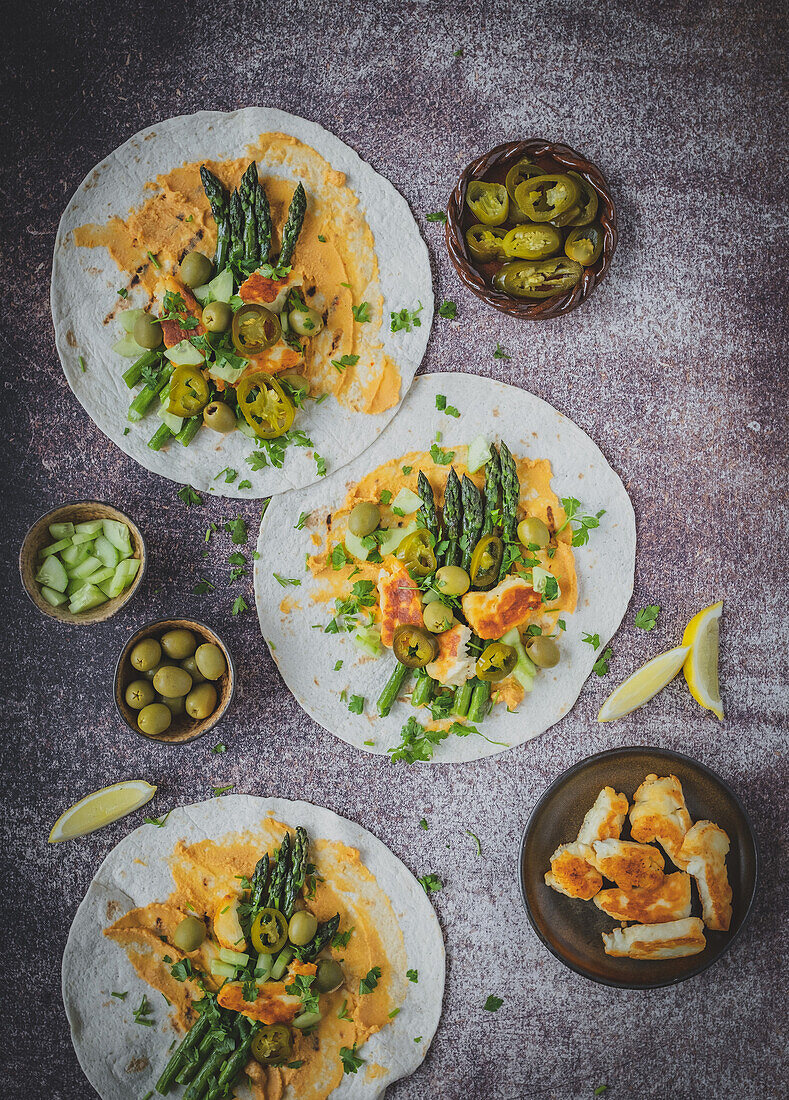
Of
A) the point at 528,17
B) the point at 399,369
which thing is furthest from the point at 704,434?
the point at 528,17

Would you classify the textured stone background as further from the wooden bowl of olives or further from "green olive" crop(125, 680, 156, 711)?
"green olive" crop(125, 680, 156, 711)

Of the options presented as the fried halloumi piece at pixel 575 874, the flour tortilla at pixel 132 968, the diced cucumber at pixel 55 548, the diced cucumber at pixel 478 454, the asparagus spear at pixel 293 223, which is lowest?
the flour tortilla at pixel 132 968

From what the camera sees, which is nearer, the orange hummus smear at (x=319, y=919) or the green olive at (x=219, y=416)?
the green olive at (x=219, y=416)

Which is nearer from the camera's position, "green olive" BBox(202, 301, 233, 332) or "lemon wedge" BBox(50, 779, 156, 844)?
"green olive" BBox(202, 301, 233, 332)

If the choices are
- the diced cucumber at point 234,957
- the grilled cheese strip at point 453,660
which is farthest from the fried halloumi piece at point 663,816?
the diced cucumber at point 234,957

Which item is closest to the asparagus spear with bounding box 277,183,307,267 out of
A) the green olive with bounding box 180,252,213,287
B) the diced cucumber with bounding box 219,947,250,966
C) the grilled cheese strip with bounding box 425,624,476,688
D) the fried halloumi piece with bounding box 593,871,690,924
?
the green olive with bounding box 180,252,213,287

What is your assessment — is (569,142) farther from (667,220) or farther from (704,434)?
(704,434)

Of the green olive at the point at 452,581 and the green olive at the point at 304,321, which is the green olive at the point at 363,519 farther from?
the green olive at the point at 304,321
